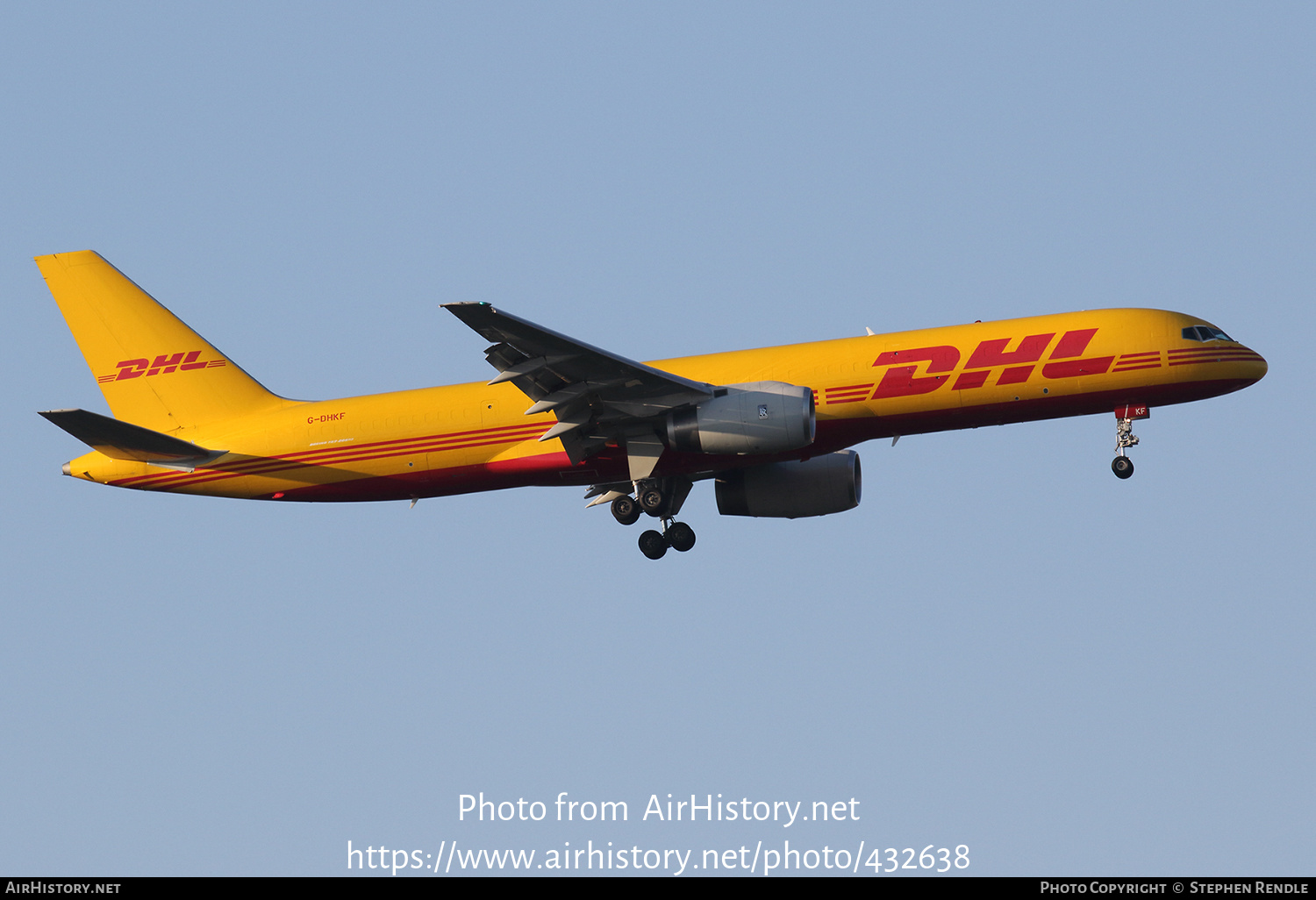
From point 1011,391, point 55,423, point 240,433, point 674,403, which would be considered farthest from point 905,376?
point 55,423

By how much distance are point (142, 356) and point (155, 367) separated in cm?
50

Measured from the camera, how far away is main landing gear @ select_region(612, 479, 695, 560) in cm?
3959

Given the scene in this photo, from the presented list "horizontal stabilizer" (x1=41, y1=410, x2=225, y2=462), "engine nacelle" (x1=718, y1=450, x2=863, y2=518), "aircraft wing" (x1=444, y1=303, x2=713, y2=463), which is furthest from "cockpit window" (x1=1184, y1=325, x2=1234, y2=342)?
"horizontal stabilizer" (x1=41, y1=410, x2=225, y2=462)

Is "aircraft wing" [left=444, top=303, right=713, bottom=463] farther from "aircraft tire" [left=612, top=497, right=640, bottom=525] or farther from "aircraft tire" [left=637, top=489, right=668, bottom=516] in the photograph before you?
"aircraft tire" [left=612, top=497, right=640, bottom=525]

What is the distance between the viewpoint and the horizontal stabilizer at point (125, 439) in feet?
121

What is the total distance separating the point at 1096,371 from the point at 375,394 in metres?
18.5

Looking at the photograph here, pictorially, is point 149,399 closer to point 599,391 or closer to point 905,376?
point 599,391

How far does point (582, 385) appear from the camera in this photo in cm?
3659

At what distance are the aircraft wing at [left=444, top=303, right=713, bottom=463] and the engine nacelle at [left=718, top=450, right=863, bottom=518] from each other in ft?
17.0

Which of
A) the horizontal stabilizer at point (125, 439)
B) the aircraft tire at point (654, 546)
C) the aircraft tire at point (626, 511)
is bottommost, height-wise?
the aircraft tire at point (654, 546)

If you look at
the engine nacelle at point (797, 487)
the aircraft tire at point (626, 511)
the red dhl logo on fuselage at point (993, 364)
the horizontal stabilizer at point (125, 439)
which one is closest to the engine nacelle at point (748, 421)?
the red dhl logo on fuselage at point (993, 364)

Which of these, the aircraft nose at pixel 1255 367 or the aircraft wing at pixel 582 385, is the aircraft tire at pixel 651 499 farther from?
the aircraft nose at pixel 1255 367

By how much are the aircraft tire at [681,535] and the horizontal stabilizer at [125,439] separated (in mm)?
12094

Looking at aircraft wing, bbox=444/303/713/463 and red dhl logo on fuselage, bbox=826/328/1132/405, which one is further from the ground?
red dhl logo on fuselage, bbox=826/328/1132/405
